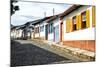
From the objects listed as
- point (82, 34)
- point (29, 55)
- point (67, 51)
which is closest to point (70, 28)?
point (82, 34)

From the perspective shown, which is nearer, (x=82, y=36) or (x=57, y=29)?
(x=57, y=29)

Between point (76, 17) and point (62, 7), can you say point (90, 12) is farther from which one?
point (62, 7)

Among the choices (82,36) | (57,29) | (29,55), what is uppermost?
(57,29)

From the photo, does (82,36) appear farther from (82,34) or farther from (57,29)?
(57,29)

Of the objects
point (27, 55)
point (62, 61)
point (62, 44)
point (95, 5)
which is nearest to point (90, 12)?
point (95, 5)

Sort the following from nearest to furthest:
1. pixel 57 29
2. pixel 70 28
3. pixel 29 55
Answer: pixel 29 55 < pixel 57 29 < pixel 70 28

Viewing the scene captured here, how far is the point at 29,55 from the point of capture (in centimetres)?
350

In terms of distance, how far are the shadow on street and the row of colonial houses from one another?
19 centimetres

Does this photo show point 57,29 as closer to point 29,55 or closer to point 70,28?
point 70,28

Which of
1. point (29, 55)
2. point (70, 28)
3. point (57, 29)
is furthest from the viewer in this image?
point (70, 28)

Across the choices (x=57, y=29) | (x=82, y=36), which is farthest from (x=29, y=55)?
(x=82, y=36)

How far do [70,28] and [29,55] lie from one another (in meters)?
Result: 0.88

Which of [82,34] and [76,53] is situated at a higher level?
[82,34]

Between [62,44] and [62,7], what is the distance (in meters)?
0.62
